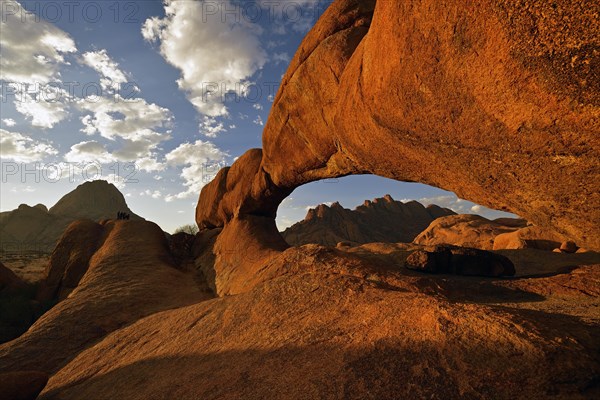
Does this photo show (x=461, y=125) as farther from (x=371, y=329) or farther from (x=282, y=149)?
(x=282, y=149)

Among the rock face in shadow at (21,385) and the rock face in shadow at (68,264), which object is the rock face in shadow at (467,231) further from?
the rock face in shadow at (68,264)

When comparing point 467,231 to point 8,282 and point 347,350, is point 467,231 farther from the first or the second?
point 8,282

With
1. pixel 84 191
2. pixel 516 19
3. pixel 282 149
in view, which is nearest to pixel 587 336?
pixel 516 19

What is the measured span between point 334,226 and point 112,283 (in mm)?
42263

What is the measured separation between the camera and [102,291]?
451 inches

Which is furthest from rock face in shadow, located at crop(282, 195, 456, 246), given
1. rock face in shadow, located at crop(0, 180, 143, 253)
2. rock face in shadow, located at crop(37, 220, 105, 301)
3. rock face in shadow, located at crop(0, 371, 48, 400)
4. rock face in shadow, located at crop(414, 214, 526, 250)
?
rock face in shadow, located at crop(0, 180, 143, 253)

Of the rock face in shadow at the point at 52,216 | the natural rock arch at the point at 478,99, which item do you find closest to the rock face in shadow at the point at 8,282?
the natural rock arch at the point at 478,99

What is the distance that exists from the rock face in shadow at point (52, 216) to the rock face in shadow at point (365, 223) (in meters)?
48.6

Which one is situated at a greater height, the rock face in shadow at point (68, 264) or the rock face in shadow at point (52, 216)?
the rock face in shadow at point (52, 216)

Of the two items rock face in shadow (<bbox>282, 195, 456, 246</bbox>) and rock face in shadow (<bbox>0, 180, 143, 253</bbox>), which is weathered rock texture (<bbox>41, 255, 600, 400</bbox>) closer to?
rock face in shadow (<bbox>282, 195, 456, 246</bbox>)

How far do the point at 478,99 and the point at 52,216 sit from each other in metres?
92.1

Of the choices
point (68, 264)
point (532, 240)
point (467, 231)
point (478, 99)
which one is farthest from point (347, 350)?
point (467, 231)

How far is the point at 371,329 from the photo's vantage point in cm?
387

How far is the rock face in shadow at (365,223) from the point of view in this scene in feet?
162
